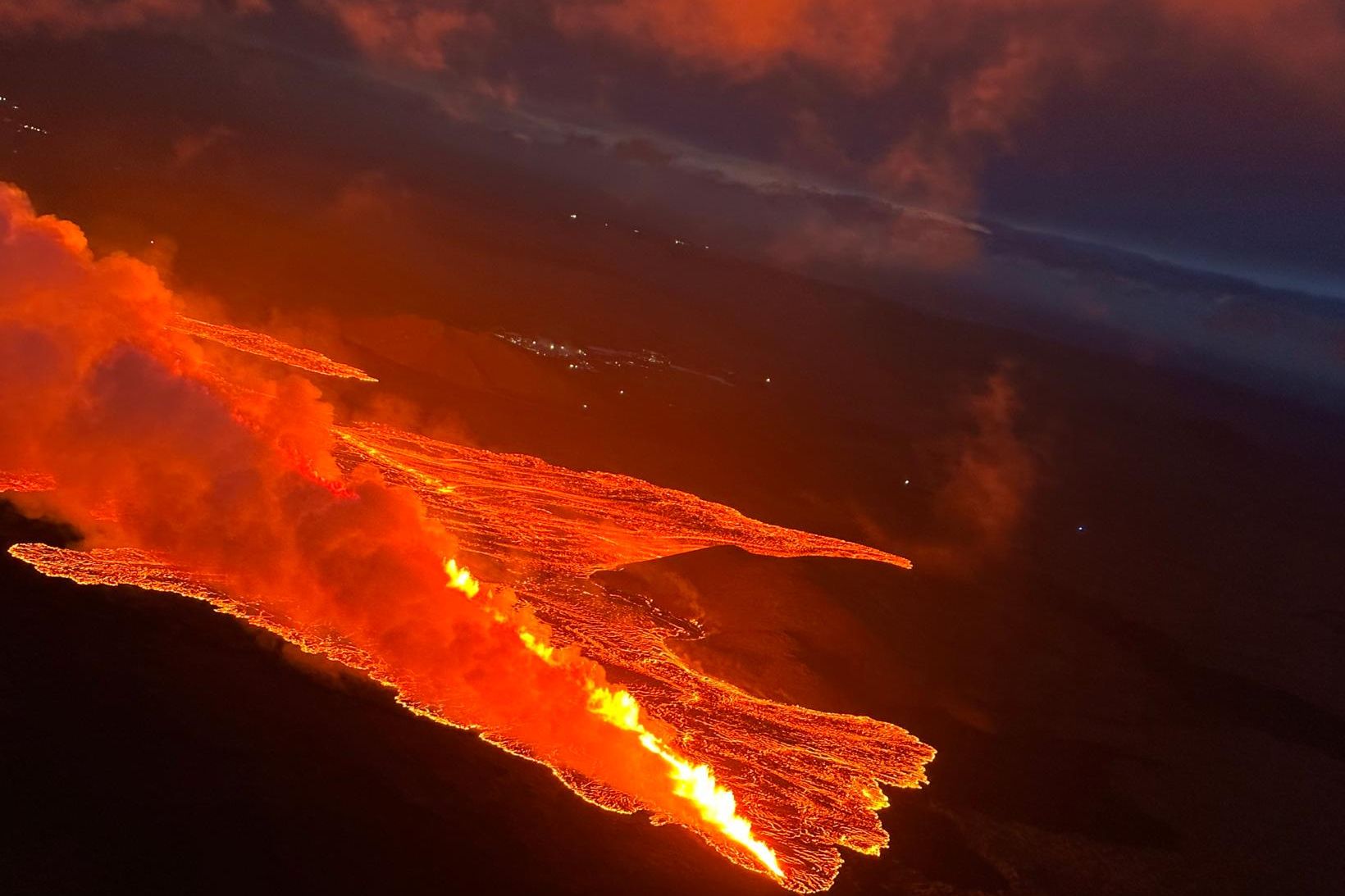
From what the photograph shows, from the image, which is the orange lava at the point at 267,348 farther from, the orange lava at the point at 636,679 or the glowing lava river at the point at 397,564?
the orange lava at the point at 636,679

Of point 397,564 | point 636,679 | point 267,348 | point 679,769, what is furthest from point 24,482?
point 679,769

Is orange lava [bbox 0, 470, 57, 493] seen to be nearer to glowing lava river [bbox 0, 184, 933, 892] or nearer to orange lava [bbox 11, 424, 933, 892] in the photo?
glowing lava river [bbox 0, 184, 933, 892]

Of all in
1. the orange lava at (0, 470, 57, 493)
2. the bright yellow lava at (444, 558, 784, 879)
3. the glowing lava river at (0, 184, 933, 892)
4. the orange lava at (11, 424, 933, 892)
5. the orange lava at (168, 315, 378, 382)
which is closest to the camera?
the bright yellow lava at (444, 558, 784, 879)

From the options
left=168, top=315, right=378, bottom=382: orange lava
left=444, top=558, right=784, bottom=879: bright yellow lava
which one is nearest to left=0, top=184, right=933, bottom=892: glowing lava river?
left=444, top=558, right=784, bottom=879: bright yellow lava

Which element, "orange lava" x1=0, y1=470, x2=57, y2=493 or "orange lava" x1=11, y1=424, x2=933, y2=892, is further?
"orange lava" x1=0, y1=470, x2=57, y2=493

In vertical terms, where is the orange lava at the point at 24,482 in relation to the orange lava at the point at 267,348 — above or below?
below

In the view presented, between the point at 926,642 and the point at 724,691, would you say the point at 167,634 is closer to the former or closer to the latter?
the point at 724,691

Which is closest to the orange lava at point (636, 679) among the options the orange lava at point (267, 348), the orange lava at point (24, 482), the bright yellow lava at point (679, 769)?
the bright yellow lava at point (679, 769)
